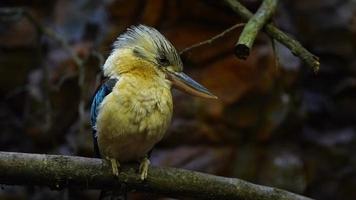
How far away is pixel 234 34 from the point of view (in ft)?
12.6

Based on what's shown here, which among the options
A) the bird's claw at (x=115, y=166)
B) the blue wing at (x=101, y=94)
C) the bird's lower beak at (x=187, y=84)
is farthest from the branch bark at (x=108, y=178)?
the bird's lower beak at (x=187, y=84)

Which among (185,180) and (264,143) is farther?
(264,143)

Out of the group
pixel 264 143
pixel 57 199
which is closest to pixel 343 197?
pixel 264 143

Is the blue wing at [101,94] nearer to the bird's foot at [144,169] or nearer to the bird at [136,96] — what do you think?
the bird at [136,96]

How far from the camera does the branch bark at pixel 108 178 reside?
184 centimetres

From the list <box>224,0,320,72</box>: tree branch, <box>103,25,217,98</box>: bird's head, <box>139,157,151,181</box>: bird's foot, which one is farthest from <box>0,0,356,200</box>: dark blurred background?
<box>139,157,151,181</box>: bird's foot

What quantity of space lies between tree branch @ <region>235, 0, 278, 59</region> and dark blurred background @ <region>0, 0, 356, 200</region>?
1285 millimetres

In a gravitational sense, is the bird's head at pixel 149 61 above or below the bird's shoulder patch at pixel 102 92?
above

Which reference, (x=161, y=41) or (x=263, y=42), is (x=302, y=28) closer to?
(x=263, y=42)

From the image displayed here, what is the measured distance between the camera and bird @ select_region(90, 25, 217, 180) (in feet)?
6.43

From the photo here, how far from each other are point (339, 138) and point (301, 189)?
599mm

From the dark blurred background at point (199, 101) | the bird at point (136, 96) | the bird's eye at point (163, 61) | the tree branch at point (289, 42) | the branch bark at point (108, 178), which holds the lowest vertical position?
the branch bark at point (108, 178)

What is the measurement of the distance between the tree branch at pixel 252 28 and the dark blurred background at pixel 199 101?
4.21 feet

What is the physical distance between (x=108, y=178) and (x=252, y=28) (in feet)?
2.49
